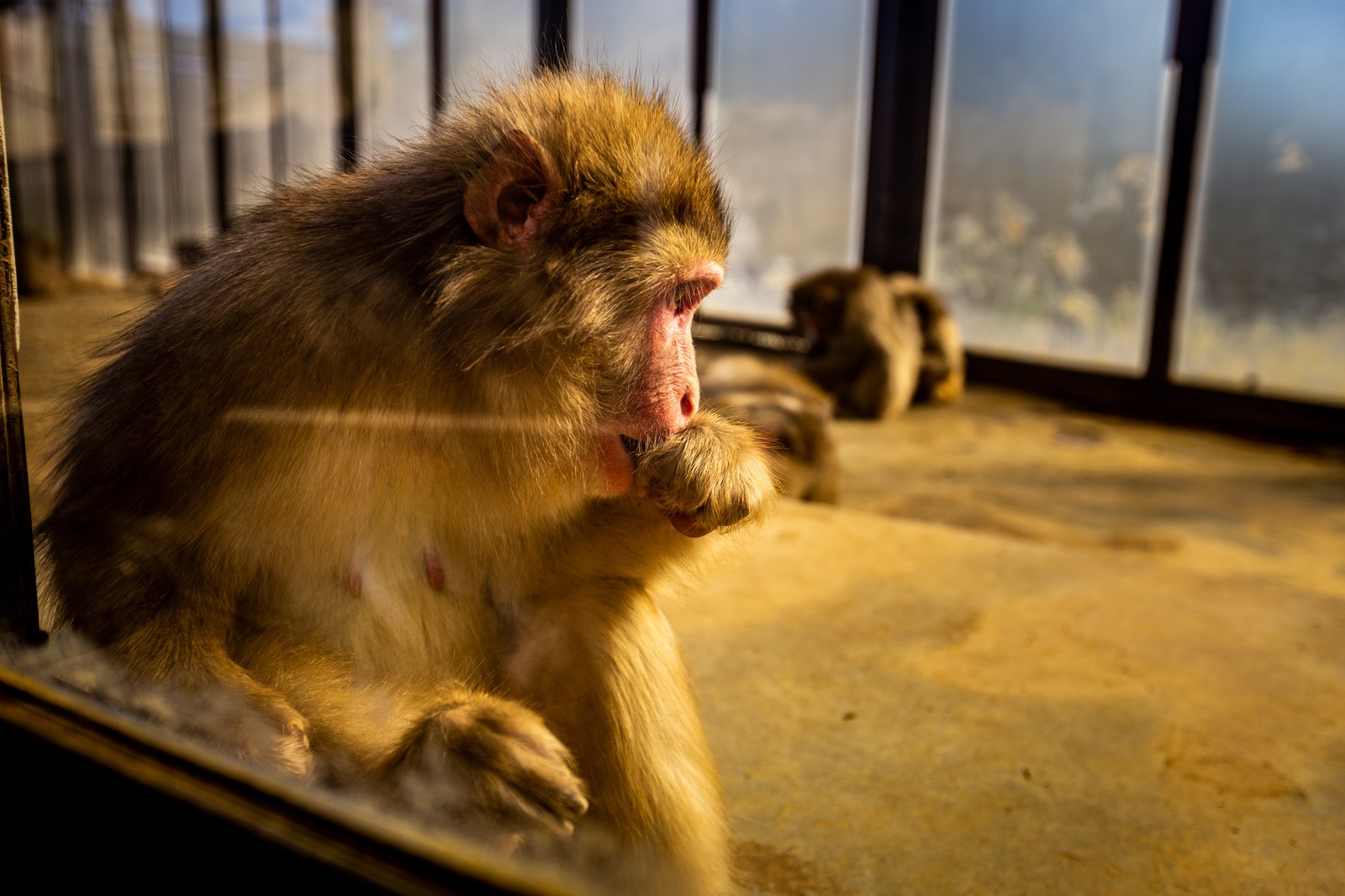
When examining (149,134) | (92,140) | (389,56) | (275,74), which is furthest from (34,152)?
(389,56)

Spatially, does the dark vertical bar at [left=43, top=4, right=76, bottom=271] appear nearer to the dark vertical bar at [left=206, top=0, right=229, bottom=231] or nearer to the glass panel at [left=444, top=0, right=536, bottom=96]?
the dark vertical bar at [left=206, top=0, right=229, bottom=231]

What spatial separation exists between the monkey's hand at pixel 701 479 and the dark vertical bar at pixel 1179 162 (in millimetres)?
5739

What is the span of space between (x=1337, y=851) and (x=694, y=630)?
1473mm

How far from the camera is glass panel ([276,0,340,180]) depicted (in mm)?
6070

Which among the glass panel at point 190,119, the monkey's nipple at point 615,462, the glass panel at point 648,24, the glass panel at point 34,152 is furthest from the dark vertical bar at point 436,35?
the monkey's nipple at point 615,462

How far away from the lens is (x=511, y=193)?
143 centimetres

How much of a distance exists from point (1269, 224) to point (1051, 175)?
142 cm

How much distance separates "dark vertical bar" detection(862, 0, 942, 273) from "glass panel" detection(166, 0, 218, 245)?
439 cm

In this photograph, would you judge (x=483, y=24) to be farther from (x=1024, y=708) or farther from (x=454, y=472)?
(x=454, y=472)

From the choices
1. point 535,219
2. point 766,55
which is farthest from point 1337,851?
point 766,55

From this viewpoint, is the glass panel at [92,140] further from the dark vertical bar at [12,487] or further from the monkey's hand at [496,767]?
the monkey's hand at [496,767]

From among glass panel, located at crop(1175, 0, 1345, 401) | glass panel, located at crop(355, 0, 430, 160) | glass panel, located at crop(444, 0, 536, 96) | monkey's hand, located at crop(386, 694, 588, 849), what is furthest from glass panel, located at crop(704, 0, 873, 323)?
monkey's hand, located at crop(386, 694, 588, 849)

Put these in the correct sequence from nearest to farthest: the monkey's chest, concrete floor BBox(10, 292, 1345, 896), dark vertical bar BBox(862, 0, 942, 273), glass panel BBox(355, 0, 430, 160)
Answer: the monkey's chest < concrete floor BBox(10, 292, 1345, 896) < glass panel BBox(355, 0, 430, 160) < dark vertical bar BBox(862, 0, 942, 273)

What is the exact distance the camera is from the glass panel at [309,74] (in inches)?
239
